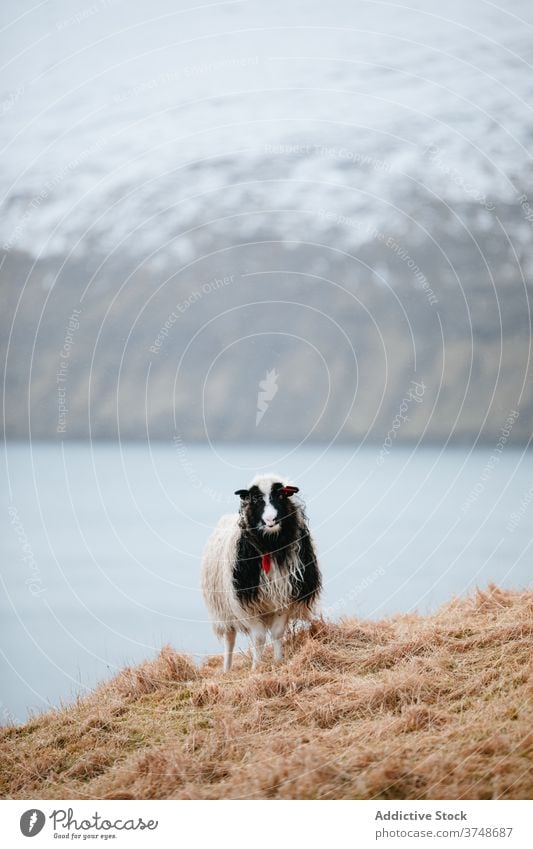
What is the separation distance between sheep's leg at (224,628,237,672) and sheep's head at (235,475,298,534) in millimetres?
762

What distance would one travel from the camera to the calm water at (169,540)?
17.5 feet

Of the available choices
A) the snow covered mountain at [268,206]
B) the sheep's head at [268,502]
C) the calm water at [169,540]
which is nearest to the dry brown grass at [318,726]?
the calm water at [169,540]

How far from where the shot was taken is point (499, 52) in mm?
5395

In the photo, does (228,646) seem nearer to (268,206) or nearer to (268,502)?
(268,502)

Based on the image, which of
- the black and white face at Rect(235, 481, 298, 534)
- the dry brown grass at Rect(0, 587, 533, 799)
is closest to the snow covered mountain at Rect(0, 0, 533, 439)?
the black and white face at Rect(235, 481, 298, 534)

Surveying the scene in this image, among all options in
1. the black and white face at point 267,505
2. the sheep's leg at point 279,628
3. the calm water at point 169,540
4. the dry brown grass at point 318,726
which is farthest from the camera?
the calm water at point 169,540

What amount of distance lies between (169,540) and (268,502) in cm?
191

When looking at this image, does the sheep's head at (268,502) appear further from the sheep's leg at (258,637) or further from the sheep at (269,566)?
the sheep's leg at (258,637)

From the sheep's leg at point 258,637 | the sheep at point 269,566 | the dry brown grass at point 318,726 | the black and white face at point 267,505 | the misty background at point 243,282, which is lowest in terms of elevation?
the dry brown grass at point 318,726

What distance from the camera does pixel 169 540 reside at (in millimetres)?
A: 6500

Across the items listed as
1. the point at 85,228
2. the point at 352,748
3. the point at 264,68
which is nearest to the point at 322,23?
the point at 264,68

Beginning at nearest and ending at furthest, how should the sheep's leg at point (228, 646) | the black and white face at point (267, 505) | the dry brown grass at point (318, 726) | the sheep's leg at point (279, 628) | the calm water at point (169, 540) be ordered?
the dry brown grass at point (318, 726)
the black and white face at point (267, 505)
the sheep's leg at point (279, 628)
the sheep's leg at point (228, 646)
the calm water at point (169, 540)

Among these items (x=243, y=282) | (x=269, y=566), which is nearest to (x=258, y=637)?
(x=269, y=566)

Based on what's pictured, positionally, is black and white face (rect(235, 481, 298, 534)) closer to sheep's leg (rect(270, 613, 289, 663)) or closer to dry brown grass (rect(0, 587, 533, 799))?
sheep's leg (rect(270, 613, 289, 663))
